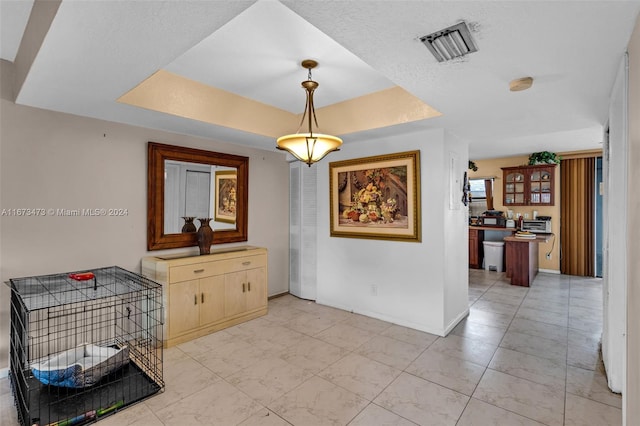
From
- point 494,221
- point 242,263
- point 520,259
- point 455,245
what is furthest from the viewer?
point 494,221

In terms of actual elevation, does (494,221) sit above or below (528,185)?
below

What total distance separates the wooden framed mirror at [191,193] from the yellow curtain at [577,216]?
620 centimetres

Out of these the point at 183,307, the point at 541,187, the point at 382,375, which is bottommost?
the point at 382,375

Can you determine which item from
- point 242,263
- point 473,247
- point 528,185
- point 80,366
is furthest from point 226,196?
point 528,185

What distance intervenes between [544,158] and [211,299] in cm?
647

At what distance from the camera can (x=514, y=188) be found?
22.1 ft

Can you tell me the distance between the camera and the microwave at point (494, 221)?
6745 millimetres

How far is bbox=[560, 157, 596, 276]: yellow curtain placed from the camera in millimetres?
5957

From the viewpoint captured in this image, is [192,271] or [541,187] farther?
[541,187]

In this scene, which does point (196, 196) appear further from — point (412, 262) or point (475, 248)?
point (475, 248)

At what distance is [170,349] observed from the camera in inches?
120

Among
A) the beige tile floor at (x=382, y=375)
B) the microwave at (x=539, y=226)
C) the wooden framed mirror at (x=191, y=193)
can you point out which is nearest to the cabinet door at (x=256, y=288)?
the beige tile floor at (x=382, y=375)

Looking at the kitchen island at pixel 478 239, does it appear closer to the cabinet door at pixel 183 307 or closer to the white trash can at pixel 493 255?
the white trash can at pixel 493 255

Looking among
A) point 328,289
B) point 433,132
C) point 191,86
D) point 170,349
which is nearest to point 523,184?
point 433,132
